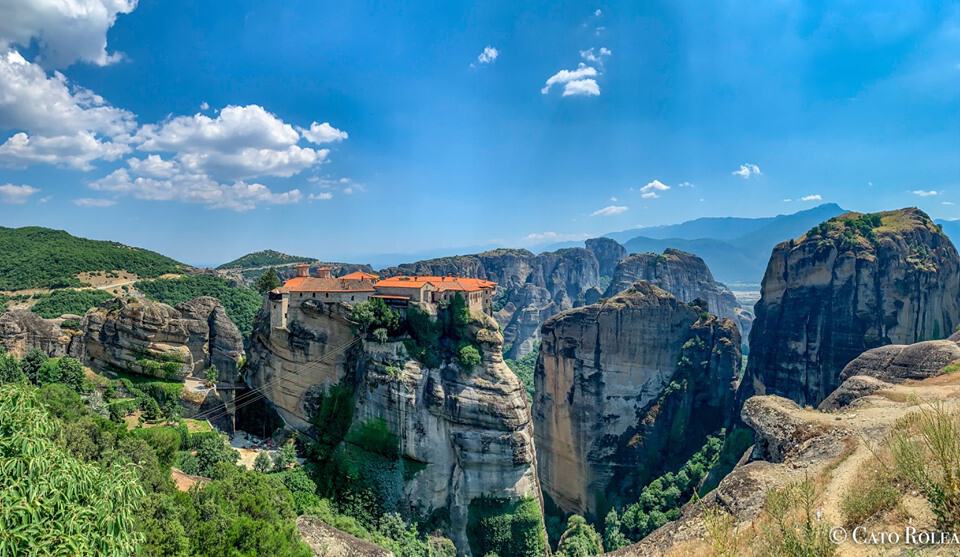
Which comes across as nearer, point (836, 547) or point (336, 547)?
point (836, 547)

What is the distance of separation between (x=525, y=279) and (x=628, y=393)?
98094mm

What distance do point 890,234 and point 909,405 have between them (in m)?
32.4

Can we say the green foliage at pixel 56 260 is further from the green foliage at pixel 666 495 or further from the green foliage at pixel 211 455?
the green foliage at pixel 666 495

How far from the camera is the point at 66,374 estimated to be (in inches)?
1174

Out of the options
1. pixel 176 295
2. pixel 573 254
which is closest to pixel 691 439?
pixel 176 295

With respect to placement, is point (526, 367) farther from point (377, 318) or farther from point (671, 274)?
point (377, 318)

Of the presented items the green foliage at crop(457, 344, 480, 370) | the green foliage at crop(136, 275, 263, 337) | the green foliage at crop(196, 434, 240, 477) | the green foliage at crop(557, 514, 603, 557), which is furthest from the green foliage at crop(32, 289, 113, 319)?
the green foliage at crop(557, 514, 603, 557)

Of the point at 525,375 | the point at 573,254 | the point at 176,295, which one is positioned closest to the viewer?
the point at 176,295

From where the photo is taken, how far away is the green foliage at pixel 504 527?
31234 millimetres

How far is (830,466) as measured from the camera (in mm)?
13930

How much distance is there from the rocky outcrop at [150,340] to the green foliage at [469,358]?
17.9 metres

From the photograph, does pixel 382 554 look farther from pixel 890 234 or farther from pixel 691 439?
pixel 890 234

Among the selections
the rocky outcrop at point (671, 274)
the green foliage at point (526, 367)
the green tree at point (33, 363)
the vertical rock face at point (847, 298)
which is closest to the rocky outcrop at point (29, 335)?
the green tree at point (33, 363)

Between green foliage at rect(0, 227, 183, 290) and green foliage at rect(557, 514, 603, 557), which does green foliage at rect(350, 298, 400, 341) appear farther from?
green foliage at rect(0, 227, 183, 290)
